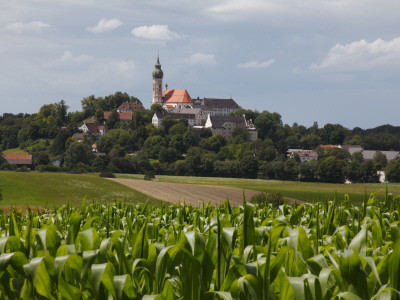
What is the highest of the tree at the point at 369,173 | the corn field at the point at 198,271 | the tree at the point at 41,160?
the corn field at the point at 198,271

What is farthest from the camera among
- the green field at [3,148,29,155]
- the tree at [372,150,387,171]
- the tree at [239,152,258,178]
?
the green field at [3,148,29,155]

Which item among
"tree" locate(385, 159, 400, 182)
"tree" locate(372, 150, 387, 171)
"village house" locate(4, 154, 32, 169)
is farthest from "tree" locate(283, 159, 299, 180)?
"village house" locate(4, 154, 32, 169)

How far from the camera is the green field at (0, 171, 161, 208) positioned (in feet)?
196

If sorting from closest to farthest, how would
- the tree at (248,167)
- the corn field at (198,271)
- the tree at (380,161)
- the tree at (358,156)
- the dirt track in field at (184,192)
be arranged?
1. the corn field at (198,271)
2. the dirt track in field at (184,192)
3. the tree at (248,167)
4. the tree at (380,161)
5. the tree at (358,156)

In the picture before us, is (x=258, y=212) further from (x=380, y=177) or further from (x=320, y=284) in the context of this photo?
(x=380, y=177)

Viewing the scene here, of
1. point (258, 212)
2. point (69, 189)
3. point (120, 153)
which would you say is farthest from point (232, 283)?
point (120, 153)

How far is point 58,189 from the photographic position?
65.5 meters

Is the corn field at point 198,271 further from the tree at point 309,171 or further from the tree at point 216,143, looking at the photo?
the tree at point 216,143

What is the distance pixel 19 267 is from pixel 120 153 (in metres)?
171

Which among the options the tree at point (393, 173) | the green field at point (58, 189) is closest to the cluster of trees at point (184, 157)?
the tree at point (393, 173)

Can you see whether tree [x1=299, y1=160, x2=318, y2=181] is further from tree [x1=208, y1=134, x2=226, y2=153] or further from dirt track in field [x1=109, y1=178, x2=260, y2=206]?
dirt track in field [x1=109, y1=178, x2=260, y2=206]

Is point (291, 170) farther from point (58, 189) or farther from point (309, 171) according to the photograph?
point (58, 189)

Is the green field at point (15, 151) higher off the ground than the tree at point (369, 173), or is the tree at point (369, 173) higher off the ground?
the green field at point (15, 151)

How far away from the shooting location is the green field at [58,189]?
59.7m
